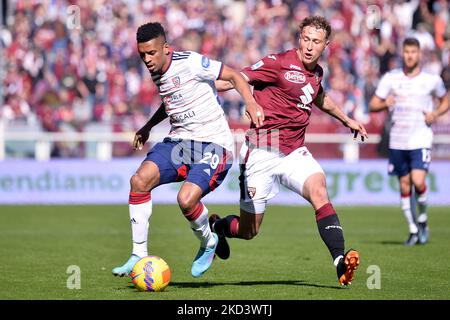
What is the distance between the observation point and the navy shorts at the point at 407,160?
1362 centimetres

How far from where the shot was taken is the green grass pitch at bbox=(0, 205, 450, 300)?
8.87 metres

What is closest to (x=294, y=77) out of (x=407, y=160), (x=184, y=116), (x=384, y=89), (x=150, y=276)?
(x=184, y=116)

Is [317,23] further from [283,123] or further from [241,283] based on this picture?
[241,283]

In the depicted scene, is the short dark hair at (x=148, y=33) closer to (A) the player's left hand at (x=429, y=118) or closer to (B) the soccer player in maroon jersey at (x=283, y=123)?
(B) the soccer player in maroon jersey at (x=283, y=123)

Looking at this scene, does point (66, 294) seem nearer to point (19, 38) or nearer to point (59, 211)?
point (59, 211)

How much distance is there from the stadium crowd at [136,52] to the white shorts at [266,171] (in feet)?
38.0

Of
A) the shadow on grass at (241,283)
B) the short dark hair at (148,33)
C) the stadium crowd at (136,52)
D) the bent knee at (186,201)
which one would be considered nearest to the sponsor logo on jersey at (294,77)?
the short dark hair at (148,33)

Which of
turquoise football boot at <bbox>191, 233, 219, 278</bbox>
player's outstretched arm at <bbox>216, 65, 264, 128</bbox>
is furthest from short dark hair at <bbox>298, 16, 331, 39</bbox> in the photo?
turquoise football boot at <bbox>191, 233, 219, 278</bbox>

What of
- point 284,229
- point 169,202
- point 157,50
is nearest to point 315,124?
point 169,202

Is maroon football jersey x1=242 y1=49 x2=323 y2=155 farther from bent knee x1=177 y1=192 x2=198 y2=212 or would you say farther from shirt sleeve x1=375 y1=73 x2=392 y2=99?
shirt sleeve x1=375 y1=73 x2=392 y2=99

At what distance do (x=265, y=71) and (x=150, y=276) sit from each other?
7.46 feet

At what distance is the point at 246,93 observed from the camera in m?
8.75

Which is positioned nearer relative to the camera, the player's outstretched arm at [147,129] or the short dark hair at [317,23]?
the short dark hair at [317,23]

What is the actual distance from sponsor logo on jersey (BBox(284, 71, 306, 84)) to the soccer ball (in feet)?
7.05
